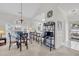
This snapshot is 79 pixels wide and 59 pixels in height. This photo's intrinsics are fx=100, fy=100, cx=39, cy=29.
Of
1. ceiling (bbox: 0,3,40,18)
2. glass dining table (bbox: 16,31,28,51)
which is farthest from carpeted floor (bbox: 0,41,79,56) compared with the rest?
ceiling (bbox: 0,3,40,18)

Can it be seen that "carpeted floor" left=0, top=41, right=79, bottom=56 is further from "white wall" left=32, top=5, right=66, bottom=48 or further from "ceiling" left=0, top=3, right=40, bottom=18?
"ceiling" left=0, top=3, right=40, bottom=18

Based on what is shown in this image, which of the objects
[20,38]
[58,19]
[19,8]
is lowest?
[20,38]

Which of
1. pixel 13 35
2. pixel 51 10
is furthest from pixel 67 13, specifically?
A: pixel 13 35

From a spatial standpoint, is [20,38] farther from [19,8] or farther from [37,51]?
[19,8]

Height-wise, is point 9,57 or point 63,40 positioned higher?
point 63,40

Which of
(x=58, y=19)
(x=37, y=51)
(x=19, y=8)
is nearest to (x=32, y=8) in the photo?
(x=19, y=8)

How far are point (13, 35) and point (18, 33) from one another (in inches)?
3.6

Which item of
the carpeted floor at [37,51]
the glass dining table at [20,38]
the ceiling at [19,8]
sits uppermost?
the ceiling at [19,8]

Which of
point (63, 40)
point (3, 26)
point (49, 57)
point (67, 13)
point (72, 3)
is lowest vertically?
point (49, 57)

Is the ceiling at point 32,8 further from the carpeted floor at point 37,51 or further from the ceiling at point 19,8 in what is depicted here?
the carpeted floor at point 37,51

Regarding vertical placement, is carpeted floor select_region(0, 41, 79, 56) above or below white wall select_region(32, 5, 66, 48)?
below

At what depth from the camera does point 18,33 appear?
1.76m

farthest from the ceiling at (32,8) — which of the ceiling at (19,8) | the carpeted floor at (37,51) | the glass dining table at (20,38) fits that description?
the carpeted floor at (37,51)

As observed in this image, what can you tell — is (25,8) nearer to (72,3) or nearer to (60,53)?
(72,3)
